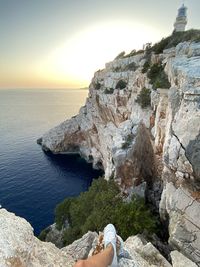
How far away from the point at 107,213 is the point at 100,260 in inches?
509

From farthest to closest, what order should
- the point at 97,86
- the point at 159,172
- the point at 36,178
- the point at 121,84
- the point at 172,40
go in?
the point at 97,86, the point at 36,178, the point at 121,84, the point at 172,40, the point at 159,172

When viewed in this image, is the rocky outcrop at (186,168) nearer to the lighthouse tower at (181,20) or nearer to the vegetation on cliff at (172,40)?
the vegetation on cliff at (172,40)

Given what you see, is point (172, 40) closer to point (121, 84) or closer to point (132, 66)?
point (132, 66)

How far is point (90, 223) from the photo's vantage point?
21.5 meters

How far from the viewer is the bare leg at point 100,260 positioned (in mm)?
7133

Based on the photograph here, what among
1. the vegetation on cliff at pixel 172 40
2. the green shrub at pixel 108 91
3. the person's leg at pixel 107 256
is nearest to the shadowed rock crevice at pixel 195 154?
the person's leg at pixel 107 256

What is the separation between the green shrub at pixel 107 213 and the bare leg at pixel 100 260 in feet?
27.6

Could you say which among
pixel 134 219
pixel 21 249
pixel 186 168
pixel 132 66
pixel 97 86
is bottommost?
pixel 134 219

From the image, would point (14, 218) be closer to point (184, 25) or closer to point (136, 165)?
point (136, 165)

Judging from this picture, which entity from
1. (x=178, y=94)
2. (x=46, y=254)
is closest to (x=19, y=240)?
(x=46, y=254)

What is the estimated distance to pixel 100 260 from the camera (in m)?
7.81

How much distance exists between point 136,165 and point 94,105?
36.7 meters

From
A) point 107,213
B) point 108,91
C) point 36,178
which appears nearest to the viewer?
point 107,213

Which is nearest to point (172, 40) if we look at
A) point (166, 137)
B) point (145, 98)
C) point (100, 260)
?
point (145, 98)
